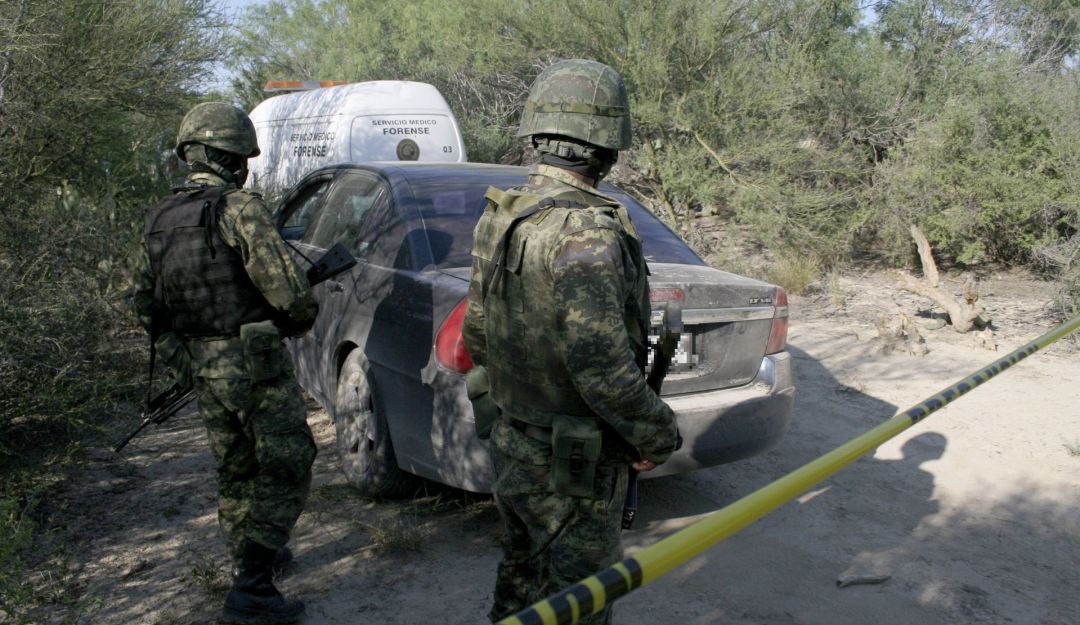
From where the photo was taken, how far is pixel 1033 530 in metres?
3.85

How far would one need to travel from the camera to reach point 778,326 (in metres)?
3.91

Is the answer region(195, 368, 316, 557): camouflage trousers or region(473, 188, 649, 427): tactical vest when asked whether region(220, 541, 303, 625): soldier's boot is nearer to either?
region(195, 368, 316, 557): camouflage trousers

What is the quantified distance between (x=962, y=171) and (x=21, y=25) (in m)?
8.95

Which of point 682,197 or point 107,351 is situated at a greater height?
point 682,197

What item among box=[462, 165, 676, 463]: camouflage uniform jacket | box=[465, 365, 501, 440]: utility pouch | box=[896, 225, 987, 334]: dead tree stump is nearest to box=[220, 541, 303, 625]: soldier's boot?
box=[465, 365, 501, 440]: utility pouch

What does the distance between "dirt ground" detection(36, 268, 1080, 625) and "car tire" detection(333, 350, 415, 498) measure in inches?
4.1

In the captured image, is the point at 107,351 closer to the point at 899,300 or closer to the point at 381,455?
the point at 381,455

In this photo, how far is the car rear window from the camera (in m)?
3.91

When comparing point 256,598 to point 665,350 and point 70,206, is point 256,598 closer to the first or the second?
point 665,350

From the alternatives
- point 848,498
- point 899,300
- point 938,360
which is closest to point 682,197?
point 899,300

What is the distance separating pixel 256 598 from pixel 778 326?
2449 mm

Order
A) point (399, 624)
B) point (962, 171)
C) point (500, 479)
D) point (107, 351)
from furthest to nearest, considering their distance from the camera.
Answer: point (962, 171), point (107, 351), point (399, 624), point (500, 479)

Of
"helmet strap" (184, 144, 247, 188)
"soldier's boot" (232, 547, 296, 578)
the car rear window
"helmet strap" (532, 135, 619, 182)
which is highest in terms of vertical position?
"helmet strap" (532, 135, 619, 182)

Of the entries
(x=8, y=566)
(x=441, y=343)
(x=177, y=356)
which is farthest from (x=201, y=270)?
(x=8, y=566)
